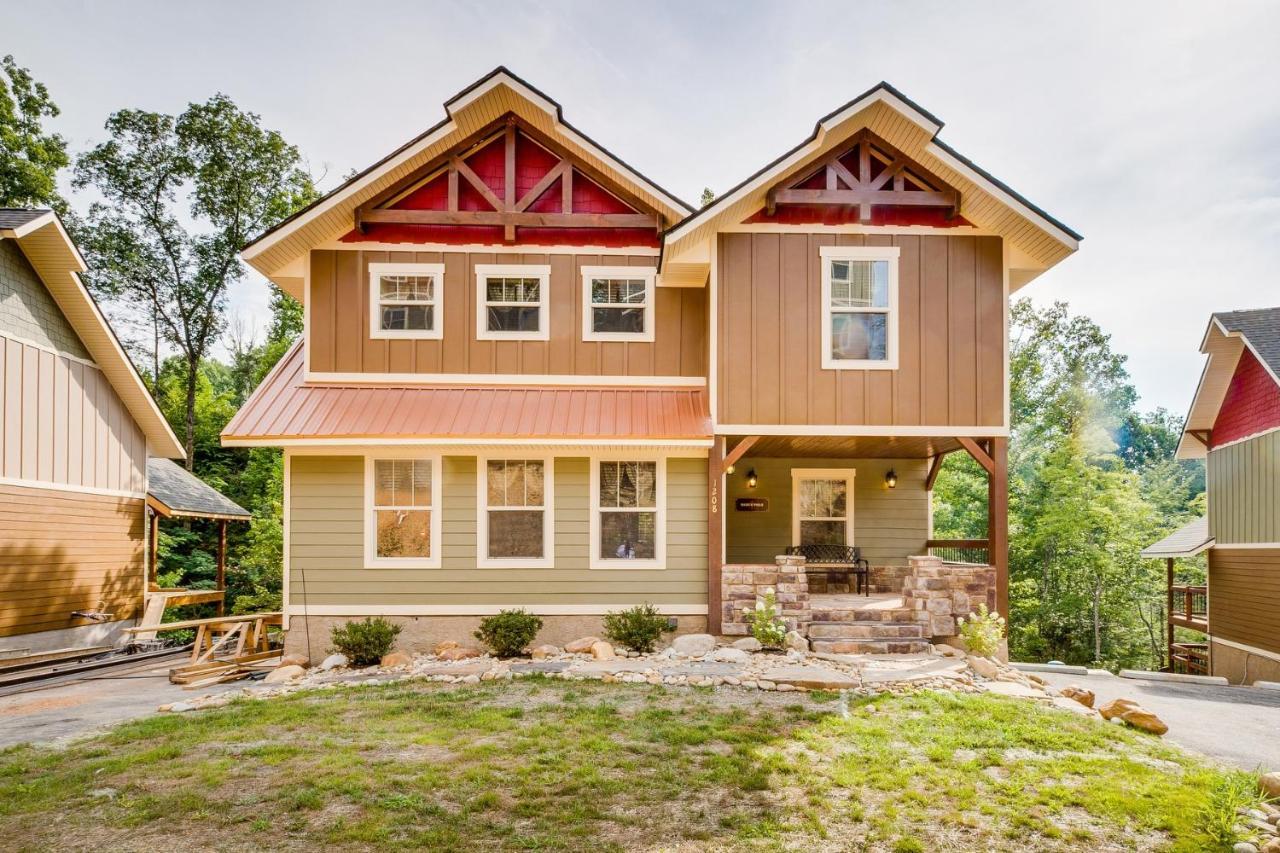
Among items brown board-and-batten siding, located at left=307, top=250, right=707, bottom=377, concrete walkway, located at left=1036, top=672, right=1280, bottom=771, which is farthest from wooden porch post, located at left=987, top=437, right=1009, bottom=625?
brown board-and-batten siding, located at left=307, top=250, right=707, bottom=377

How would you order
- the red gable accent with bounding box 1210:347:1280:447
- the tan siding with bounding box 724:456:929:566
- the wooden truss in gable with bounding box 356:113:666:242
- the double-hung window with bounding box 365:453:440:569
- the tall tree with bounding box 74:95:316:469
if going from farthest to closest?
the tall tree with bounding box 74:95:316:469, the red gable accent with bounding box 1210:347:1280:447, the tan siding with bounding box 724:456:929:566, the wooden truss in gable with bounding box 356:113:666:242, the double-hung window with bounding box 365:453:440:569

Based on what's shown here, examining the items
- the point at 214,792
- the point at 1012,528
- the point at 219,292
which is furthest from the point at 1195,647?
the point at 219,292

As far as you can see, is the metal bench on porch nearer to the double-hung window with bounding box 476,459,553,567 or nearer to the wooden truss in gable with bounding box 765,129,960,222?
the double-hung window with bounding box 476,459,553,567

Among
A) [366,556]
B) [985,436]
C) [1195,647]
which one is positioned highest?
[985,436]

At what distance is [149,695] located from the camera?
8.47 m

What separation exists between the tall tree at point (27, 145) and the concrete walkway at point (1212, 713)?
26898mm

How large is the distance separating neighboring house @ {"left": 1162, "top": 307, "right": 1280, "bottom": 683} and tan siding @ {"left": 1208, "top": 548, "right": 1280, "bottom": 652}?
0.06ft

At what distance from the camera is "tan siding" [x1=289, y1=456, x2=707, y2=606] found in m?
9.93

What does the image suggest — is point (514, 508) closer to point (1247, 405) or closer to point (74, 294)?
point (74, 294)

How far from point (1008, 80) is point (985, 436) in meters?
6.56

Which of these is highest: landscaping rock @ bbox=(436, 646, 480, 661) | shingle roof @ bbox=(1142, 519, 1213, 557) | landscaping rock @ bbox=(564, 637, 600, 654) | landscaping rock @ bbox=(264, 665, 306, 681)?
shingle roof @ bbox=(1142, 519, 1213, 557)

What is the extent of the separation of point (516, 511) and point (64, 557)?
930cm

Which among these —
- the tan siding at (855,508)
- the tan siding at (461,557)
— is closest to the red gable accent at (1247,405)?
the tan siding at (855,508)

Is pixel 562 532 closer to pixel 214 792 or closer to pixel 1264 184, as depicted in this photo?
pixel 214 792
